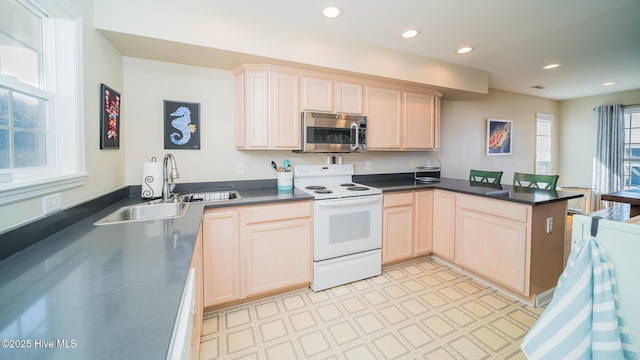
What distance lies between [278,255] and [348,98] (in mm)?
1756

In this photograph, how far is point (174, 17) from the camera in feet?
6.46

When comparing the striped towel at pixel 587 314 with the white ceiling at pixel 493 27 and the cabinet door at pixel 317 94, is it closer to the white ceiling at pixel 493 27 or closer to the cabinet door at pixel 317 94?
the white ceiling at pixel 493 27

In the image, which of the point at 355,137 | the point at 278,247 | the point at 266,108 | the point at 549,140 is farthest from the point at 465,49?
the point at 549,140

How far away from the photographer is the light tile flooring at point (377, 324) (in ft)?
5.74

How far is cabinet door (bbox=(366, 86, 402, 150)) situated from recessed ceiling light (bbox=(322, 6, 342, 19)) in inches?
36.7

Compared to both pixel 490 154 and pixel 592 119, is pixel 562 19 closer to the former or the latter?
pixel 490 154

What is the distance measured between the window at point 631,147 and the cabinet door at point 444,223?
4.54 metres

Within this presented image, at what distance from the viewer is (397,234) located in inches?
113

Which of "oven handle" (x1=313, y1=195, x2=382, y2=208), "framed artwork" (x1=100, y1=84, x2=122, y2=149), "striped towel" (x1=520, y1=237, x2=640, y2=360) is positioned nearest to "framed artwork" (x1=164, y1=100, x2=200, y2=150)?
"framed artwork" (x1=100, y1=84, x2=122, y2=149)

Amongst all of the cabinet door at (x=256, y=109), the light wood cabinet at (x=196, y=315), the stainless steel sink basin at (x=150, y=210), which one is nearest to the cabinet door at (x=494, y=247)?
the cabinet door at (x=256, y=109)

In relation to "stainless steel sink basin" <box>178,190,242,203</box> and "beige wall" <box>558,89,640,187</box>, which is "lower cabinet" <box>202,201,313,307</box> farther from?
"beige wall" <box>558,89,640,187</box>

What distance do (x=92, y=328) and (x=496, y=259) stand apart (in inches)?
112

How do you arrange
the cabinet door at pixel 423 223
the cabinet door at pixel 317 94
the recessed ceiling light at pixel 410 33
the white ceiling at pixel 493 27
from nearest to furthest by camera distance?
the white ceiling at pixel 493 27 < the recessed ceiling light at pixel 410 33 < the cabinet door at pixel 317 94 < the cabinet door at pixel 423 223

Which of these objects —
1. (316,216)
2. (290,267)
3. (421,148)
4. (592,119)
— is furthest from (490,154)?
(290,267)
